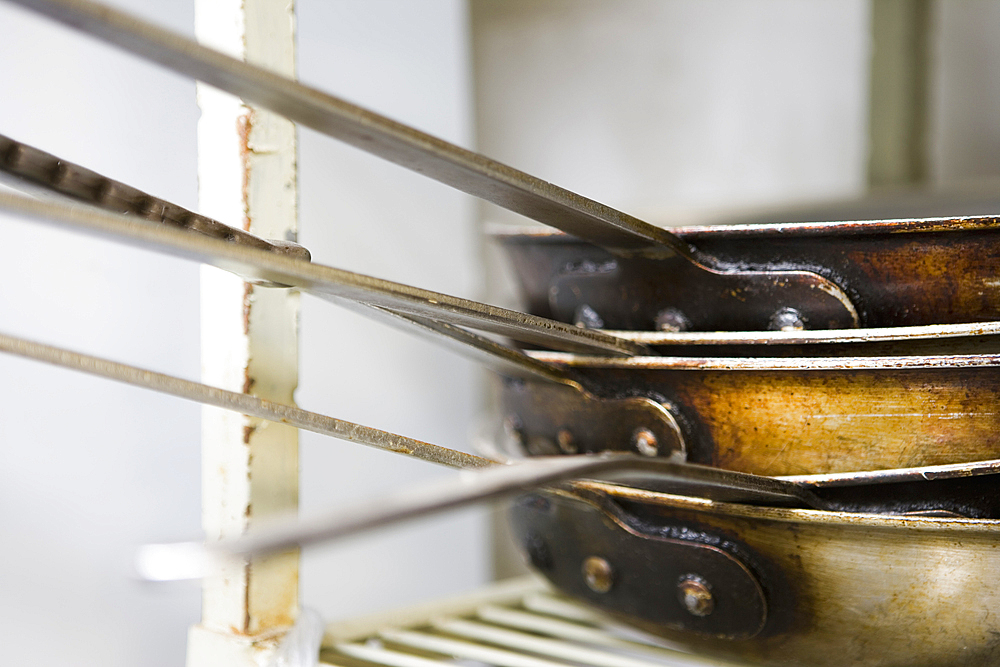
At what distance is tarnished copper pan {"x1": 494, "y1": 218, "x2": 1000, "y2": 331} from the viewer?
17.9 inches

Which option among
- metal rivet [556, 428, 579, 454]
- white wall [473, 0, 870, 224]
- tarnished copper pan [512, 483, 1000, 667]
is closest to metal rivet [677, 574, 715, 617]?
tarnished copper pan [512, 483, 1000, 667]

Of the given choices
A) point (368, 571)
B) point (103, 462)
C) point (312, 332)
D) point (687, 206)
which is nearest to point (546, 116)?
point (687, 206)

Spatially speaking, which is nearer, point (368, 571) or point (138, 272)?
Result: point (138, 272)

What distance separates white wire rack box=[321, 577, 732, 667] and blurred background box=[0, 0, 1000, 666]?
0.21 m

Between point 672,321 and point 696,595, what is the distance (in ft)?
0.54

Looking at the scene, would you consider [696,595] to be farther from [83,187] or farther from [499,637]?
[83,187]

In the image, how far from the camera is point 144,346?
0.79 m

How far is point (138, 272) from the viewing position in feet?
2.56

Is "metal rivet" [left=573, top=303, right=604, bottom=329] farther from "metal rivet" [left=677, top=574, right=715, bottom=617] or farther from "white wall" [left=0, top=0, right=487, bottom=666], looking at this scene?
"white wall" [left=0, top=0, right=487, bottom=666]

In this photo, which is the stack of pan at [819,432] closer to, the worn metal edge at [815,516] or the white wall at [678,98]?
the worn metal edge at [815,516]

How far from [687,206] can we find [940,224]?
86 cm

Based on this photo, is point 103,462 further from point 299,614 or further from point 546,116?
point 546,116

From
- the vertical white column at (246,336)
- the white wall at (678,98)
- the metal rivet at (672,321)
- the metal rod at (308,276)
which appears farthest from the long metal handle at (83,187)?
the white wall at (678,98)

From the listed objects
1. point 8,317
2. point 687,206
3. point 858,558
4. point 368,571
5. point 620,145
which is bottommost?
point 368,571
